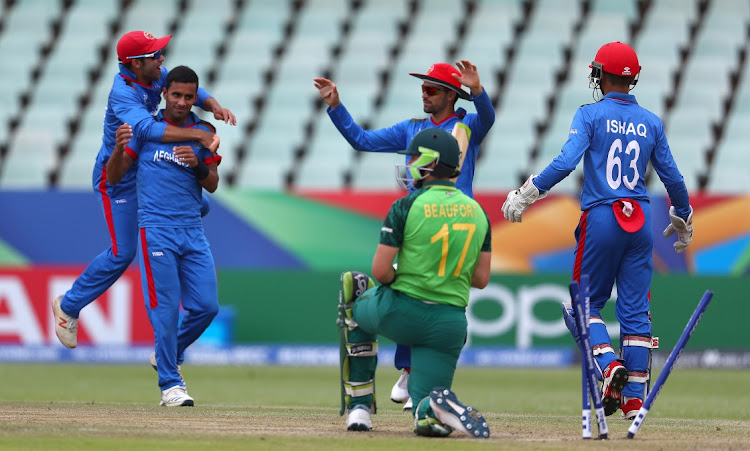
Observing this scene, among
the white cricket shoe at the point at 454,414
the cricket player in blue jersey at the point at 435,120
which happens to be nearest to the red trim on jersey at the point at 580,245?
the cricket player in blue jersey at the point at 435,120

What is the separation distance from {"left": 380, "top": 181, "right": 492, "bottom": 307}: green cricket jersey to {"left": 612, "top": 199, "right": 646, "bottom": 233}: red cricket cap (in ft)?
5.31

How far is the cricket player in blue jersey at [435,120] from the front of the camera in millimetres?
8188

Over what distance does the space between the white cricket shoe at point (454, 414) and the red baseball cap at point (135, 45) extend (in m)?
3.41

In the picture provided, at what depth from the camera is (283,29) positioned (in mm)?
22953

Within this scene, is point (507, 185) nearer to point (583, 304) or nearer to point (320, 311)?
point (320, 311)

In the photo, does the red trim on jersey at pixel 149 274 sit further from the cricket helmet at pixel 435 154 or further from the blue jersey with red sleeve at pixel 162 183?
the cricket helmet at pixel 435 154

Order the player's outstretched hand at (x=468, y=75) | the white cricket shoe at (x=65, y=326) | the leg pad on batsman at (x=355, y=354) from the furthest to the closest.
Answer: the white cricket shoe at (x=65, y=326), the player's outstretched hand at (x=468, y=75), the leg pad on batsman at (x=355, y=354)

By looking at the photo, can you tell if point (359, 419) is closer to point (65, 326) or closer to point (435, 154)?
point (435, 154)

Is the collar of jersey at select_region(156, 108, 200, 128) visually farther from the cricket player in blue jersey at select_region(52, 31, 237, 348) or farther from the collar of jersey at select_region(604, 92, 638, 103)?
the collar of jersey at select_region(604, 92, 638, 103)

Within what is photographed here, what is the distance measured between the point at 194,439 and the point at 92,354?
10.1 m

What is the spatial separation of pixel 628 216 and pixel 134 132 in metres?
3.24

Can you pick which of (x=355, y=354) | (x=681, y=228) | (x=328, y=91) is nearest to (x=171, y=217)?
(x=328, y=91)

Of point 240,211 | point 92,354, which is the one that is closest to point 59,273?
point 92,354

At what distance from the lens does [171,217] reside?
852cm
